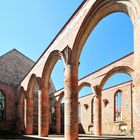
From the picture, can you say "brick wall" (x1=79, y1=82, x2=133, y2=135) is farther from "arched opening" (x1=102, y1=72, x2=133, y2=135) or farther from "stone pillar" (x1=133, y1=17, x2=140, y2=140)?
"stone pillar" (x1=133, y1=17, x2=140, y2=140)

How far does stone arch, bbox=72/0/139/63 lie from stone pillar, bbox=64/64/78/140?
0.56 metres

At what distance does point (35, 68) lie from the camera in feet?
62.2

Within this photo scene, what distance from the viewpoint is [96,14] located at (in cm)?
1137

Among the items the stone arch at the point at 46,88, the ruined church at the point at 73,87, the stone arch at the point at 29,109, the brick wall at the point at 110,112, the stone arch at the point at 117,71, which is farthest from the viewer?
→ the brick wall at the point at 110,112

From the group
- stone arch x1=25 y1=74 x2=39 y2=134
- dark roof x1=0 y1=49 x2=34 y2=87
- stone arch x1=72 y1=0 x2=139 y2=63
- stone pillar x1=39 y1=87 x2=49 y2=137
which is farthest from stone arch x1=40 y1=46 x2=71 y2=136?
dark roof x1=0 y1=49 x2=34 y2=87

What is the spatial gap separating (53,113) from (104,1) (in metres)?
20.3

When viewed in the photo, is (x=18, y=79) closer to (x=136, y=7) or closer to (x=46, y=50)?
(x=46, y=50)

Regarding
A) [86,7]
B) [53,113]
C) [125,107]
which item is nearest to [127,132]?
[125,107]

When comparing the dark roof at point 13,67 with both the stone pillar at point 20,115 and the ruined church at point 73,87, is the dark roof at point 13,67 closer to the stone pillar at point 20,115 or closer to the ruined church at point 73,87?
the ruined church at point 73,87

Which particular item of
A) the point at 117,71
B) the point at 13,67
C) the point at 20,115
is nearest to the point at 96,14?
the point at 117,71

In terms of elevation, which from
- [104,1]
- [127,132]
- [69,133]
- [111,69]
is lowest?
[127,132]

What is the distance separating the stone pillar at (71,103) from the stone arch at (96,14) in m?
0.56

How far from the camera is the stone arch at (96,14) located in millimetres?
9438

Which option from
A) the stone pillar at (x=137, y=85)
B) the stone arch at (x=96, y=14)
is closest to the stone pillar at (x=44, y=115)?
the stone arch at (x=96, y=14)
